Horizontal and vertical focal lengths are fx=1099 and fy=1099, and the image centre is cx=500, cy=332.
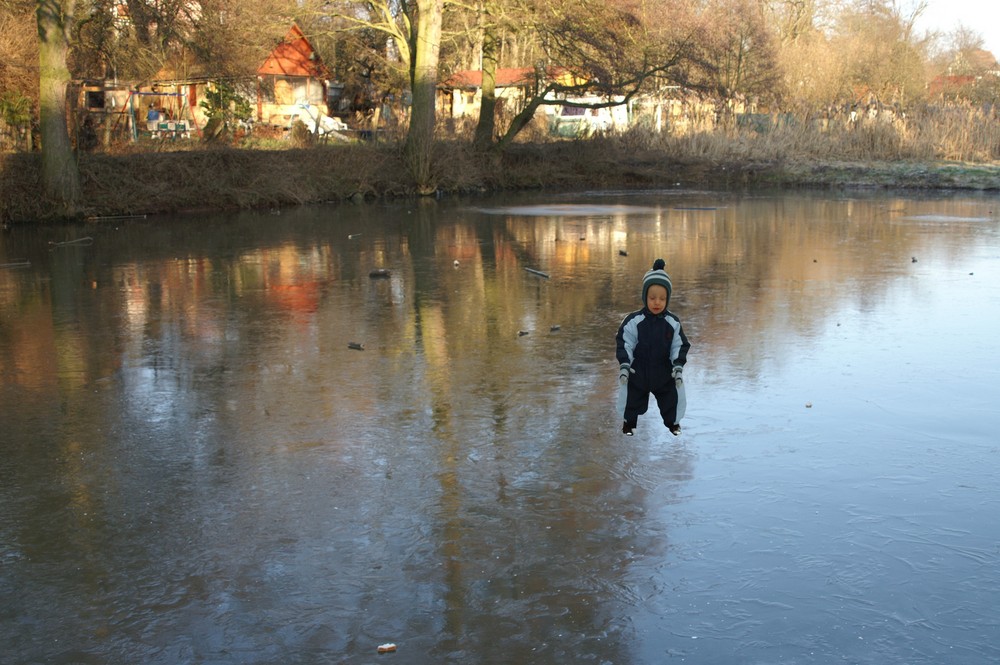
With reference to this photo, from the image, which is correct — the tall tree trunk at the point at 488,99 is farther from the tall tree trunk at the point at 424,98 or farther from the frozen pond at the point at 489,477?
the frozen pond at the point at 489,477

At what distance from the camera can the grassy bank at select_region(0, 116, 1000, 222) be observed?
23078 mm

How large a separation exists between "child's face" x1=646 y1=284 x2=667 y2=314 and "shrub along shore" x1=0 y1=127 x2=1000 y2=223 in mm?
18719

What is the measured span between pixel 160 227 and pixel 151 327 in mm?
10950

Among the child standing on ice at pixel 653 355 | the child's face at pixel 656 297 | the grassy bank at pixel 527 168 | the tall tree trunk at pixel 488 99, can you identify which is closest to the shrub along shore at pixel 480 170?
the grassy bank at pixel 527 168

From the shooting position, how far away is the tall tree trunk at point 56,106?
20691 millimetres

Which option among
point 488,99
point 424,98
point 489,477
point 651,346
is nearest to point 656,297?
point 651,346

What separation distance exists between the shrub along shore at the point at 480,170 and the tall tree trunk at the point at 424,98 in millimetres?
391

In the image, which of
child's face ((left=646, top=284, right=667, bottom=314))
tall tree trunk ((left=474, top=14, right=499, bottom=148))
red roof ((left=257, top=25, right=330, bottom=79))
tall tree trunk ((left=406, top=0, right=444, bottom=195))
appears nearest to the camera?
child's face ((left=646, top=284, right=667, bottom=314))

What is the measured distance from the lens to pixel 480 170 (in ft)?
105

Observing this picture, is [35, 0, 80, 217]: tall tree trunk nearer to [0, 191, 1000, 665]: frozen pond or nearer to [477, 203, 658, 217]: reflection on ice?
[477, 203, 658, 217]: reflection on ice

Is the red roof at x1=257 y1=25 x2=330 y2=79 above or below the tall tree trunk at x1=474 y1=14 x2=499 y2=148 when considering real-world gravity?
above

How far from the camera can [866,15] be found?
74.8 meters

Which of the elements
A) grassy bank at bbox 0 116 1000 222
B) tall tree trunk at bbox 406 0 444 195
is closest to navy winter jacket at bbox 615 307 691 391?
grassy bank at bbox 0 116 1000 222

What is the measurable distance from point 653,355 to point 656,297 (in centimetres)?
34
